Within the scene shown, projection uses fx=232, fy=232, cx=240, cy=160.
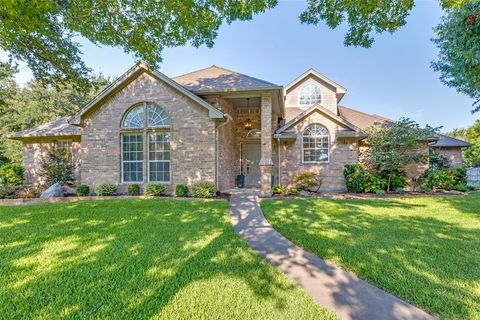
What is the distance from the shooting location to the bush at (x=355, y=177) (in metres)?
11.6

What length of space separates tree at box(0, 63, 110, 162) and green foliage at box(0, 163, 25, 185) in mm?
10956

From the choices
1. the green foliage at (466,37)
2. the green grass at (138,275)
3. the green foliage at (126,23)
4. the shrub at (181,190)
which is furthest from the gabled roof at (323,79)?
the green grass at (138,275)

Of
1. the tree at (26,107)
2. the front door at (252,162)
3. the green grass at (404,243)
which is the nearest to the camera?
the green grass at (404,243)

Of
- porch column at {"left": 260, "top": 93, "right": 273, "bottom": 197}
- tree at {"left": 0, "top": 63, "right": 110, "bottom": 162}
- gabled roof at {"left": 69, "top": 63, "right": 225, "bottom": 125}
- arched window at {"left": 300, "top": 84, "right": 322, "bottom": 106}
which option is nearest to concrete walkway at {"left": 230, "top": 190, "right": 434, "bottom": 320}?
porch column at {"left": 260, "top": 93, "right": 273, "bottom": 197}

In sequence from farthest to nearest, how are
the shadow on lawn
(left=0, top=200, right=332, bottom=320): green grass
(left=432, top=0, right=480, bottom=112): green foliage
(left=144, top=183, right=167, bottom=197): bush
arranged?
1. (left=144, top=183, right=167, bottom=197): bush
2. (left=432, top=0, right=480, bottom=112): green foliage
3. the shadow on lawn
4. (left=0, top=200, right=332, bottom=320): green grass

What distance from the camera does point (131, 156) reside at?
1089 cm

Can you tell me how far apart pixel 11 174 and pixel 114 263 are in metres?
13.6

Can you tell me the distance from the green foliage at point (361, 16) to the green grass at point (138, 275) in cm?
732

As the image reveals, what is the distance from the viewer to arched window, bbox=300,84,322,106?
16719 millimetres

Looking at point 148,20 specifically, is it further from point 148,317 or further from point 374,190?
point 374,190

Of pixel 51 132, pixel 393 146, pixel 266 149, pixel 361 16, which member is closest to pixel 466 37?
pixel 361 16

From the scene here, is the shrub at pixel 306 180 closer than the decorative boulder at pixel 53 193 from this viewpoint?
No

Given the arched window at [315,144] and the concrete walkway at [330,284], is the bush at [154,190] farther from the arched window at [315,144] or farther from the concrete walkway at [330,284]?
the arched window at [315,144]

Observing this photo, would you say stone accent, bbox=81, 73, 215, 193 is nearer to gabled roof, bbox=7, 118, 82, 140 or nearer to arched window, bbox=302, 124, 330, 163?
gabled roof, bbox=7, 118, 82, 140
